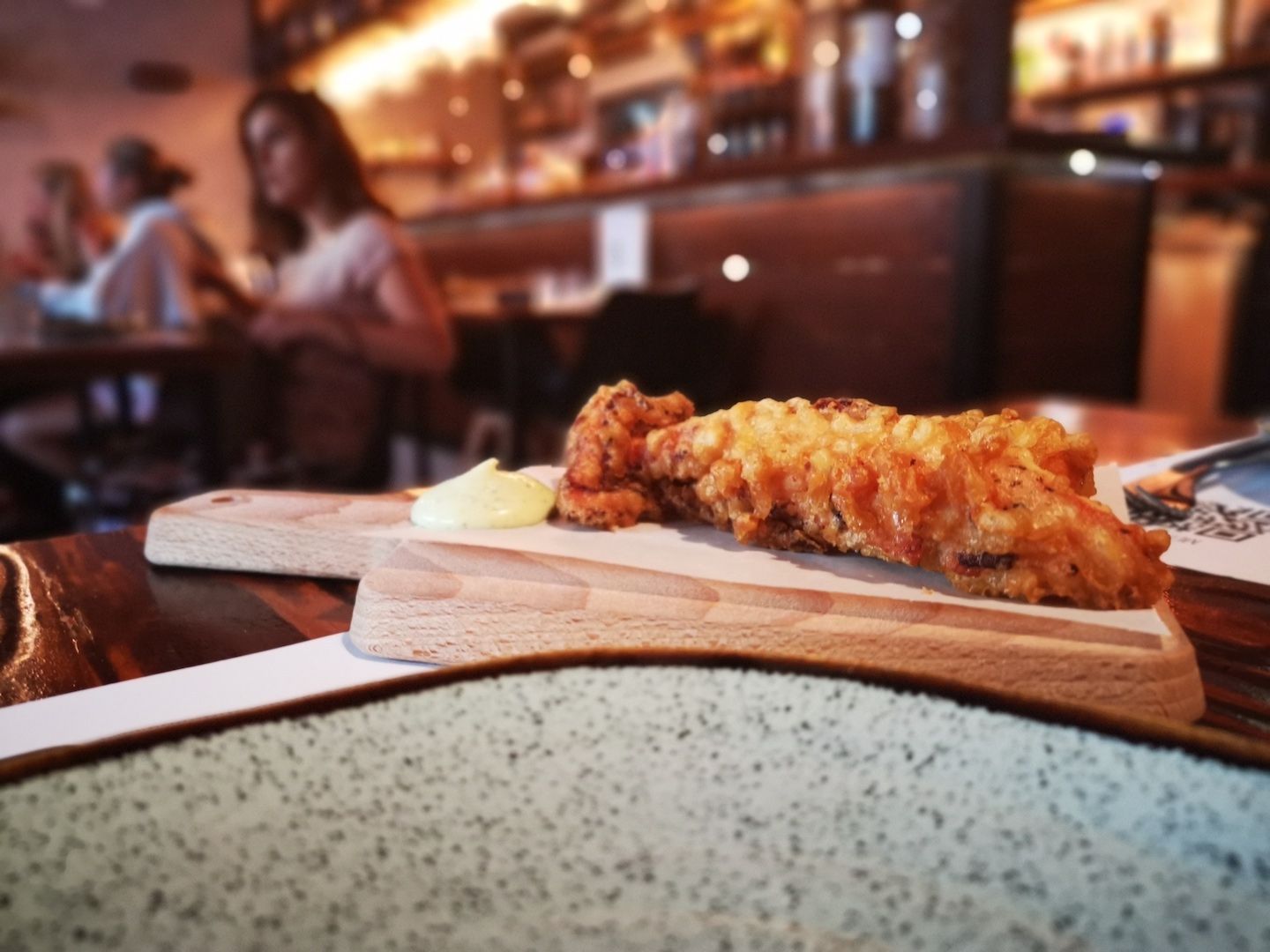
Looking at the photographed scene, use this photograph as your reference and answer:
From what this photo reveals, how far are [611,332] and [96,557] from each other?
10.2ft

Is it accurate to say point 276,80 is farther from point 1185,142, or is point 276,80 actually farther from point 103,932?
point 103,932

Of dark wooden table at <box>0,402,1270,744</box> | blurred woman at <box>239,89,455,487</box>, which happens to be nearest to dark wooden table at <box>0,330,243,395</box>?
blurred woman at <box>239,89,455,487</box>

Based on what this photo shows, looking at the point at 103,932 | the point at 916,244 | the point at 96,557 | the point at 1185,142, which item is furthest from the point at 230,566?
the point at 1185,142

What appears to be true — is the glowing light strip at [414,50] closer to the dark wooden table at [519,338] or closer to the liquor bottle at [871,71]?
the dark wooden table at [519,338]

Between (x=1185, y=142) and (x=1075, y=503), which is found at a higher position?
(x=1185, y=142)

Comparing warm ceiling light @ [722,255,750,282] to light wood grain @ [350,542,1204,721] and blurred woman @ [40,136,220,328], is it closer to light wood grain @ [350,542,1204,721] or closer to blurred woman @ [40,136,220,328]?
blurred woman @ [40,136,220,328]

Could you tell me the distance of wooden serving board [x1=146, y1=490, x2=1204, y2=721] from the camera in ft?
2.04

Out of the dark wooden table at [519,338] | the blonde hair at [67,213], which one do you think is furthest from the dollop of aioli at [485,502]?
the blonde hair at [67,213]

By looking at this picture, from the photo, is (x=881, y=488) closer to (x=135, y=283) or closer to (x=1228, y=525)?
(x=1228, y=525)

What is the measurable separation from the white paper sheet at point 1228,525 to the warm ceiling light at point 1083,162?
260cm

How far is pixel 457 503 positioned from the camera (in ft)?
3.03

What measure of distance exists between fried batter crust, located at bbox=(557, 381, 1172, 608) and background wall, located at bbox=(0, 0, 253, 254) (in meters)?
10.0

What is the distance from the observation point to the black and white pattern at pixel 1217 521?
3.35 ft

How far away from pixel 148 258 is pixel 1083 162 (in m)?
4.01
